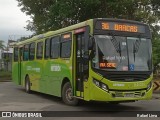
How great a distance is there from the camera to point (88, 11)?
30656 mm

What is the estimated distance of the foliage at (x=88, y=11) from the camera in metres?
29.6

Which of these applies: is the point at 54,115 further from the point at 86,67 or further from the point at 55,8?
the point at 55,8

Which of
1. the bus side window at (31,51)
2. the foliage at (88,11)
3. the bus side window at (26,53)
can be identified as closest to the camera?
the bus side window at (31,51)

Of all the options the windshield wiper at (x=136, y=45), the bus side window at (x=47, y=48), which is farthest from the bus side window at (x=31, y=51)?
the windshield wiper at (x=136, y=45)

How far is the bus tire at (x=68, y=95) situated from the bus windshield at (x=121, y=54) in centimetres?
243

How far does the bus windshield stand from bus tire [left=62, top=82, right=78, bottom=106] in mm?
2430

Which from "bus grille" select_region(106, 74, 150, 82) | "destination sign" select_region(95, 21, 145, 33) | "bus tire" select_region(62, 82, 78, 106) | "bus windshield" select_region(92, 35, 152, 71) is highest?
"destination sign" select_region(95, 21, 145, 33)

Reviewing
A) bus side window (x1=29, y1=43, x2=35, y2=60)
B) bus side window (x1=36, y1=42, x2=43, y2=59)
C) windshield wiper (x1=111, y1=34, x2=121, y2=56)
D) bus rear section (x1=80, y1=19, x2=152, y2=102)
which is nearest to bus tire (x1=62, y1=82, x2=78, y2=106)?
bus rear section (x1=80, y1=19, x2=152, y2=102)

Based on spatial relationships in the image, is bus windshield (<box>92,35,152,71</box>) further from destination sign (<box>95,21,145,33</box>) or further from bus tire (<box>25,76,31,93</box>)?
bus tire (<box>25,76,31,93</box>)

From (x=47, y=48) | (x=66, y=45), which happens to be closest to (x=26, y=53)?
(x=47, y=48)

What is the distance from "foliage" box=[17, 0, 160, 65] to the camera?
2961 cm

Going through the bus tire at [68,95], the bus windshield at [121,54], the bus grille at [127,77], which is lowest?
the bus tire at [68,95]

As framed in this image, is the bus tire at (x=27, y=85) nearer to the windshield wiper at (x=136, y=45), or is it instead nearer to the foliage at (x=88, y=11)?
the foliage at (x=88, y=11)

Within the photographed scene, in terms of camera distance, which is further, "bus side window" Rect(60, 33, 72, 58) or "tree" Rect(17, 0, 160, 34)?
"tree" Rect(17, 0, 160, 34)
